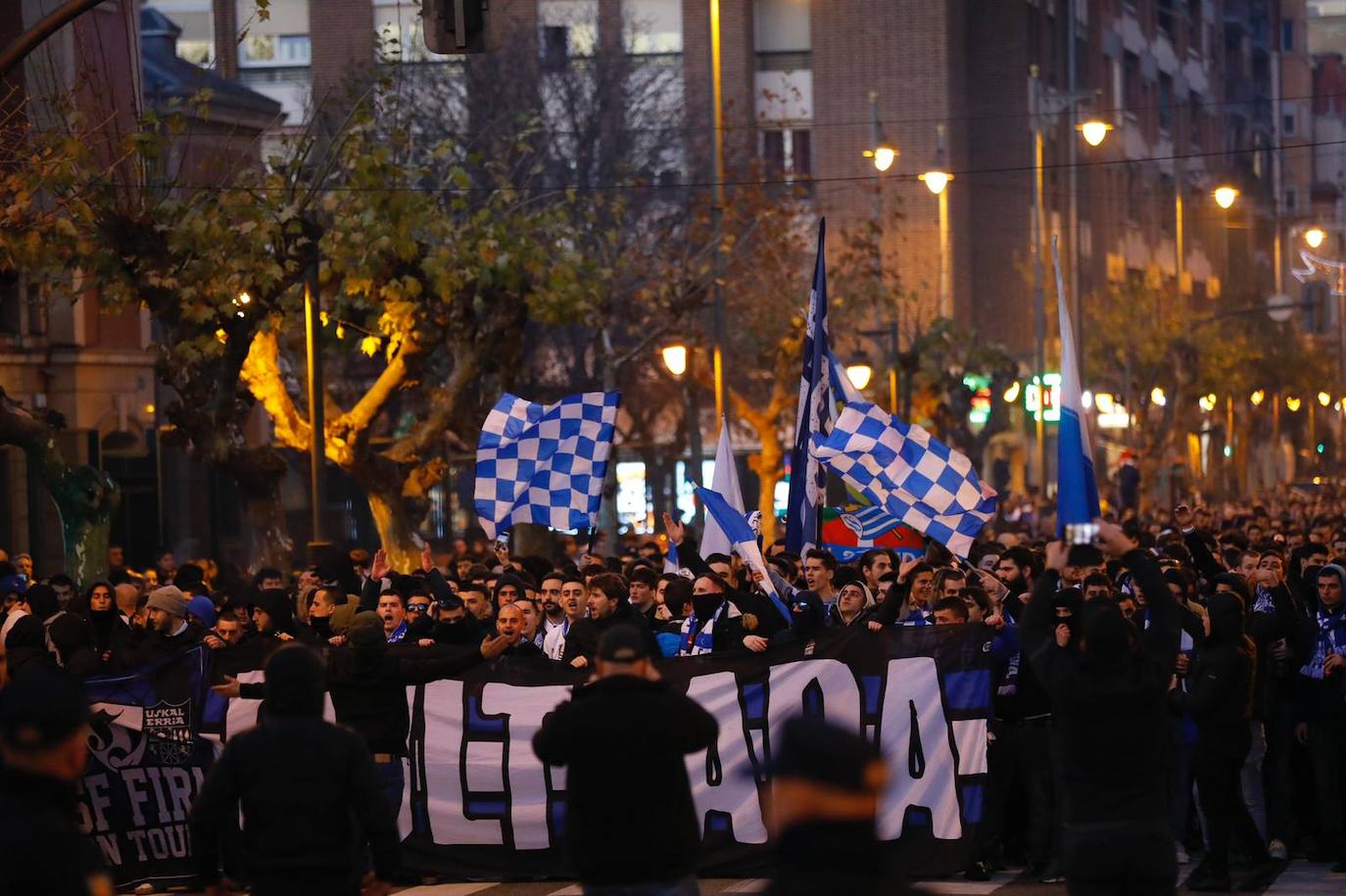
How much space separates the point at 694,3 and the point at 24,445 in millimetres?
37528

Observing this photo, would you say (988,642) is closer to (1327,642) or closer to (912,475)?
(1327,642)

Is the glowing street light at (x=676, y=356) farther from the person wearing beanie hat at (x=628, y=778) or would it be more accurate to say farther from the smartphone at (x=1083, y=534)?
the person wearing beanie hat at (x=628, y=778)

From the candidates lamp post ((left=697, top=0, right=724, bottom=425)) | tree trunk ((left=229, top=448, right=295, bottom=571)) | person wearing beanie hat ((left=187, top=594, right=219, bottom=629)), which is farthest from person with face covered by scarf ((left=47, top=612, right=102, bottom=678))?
lamp post ((left=697, top=0, right=724, bottom=425))

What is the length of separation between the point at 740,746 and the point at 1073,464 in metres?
3.40

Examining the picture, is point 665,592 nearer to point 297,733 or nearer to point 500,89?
point 297,733

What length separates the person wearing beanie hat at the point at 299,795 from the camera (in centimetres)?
679

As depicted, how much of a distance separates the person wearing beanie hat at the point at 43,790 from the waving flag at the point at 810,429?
11.7 m

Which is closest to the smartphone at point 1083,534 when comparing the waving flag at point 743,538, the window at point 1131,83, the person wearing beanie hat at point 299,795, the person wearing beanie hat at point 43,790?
the person wearing beanie hat at point 299,795

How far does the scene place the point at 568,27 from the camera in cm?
5022

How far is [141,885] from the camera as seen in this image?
1208cm

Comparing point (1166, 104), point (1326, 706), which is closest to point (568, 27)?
point (1166, 104)

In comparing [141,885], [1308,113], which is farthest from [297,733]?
[1308,113]

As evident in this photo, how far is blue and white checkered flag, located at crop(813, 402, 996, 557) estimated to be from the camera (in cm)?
1550

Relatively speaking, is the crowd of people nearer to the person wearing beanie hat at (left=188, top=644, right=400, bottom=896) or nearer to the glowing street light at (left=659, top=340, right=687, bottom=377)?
the person wearing beanie hat at (left=188, top=644, right=400, bottom=896)
